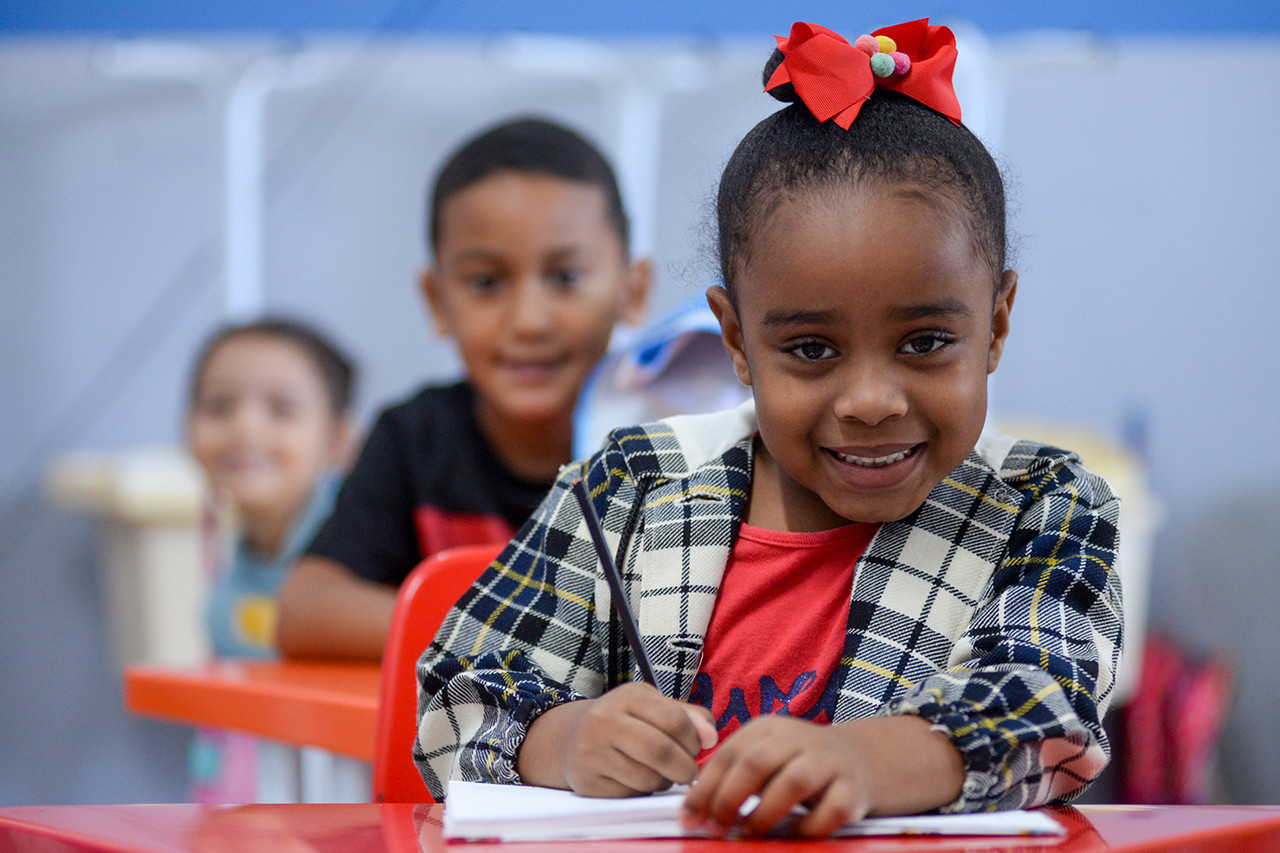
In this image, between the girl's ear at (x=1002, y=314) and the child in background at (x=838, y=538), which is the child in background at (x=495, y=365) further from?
the girl's ear at (x=1002, y=314)

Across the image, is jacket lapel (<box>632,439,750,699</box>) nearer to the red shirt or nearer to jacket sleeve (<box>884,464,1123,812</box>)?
the red shirt

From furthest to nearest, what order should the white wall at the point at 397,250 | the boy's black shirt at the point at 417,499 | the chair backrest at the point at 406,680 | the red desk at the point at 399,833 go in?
the white wall at the point at 397,250
the boy's black shirt at the point at 417,499
the chair backrest at the point at 406,680
the red desk at the point at 399,833

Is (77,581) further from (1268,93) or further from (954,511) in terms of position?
(1268,93)

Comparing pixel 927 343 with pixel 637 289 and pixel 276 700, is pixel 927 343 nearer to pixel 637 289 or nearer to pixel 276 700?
pixel 276 700

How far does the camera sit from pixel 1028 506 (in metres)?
0.74

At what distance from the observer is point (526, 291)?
4.78 feet

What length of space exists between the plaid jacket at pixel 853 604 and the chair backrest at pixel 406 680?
0.30 feet

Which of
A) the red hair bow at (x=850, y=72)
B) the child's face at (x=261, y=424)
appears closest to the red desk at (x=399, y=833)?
the red hair bow at (x=850, y=72)

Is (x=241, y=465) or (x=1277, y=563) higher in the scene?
(x=241, y=465)

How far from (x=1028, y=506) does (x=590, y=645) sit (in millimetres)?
276

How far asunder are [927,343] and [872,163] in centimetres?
10

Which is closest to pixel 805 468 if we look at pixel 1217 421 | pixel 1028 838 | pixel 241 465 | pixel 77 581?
pixel 1028 838

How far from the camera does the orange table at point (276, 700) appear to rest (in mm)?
945

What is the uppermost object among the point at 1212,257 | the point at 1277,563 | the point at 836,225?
the point at 1212,257
